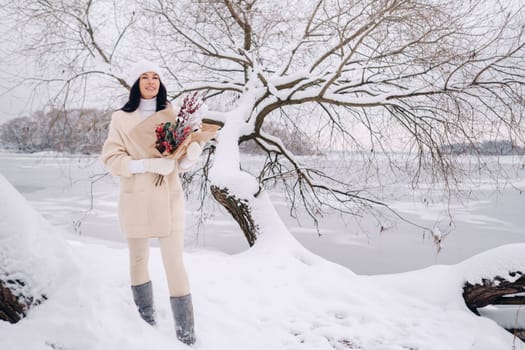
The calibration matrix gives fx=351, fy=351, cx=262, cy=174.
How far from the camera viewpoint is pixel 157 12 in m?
4.76

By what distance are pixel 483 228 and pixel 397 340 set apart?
9.05 meters

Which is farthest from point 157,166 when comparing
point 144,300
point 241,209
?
point 241,209

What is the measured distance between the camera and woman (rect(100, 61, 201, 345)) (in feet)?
6.31

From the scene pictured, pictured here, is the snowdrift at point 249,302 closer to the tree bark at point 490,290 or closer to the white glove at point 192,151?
the tree bark at point 490,290

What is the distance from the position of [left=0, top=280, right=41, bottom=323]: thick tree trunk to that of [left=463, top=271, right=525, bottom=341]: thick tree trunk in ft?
10.9

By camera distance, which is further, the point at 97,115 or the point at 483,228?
the point at 483,228

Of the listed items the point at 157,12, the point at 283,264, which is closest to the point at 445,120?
the point at 283,264

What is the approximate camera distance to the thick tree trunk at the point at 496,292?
2908 millimetres

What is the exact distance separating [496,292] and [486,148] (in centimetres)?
179

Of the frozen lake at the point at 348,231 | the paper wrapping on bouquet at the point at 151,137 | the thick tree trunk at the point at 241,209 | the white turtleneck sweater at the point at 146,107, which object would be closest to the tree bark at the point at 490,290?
the frozen lake at the point at 348,231

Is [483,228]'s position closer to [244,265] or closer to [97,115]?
[244,265]

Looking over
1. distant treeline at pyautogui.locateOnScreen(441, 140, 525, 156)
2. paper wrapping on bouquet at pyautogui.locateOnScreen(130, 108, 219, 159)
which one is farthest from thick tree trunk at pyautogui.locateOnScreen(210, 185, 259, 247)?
distant treeline at pyautogui.locateOnScreen(441, 140, 525, 156)

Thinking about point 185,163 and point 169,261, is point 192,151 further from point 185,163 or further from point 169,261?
point 169,261

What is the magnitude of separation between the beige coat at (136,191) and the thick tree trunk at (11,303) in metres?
0.56
